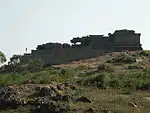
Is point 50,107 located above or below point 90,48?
below

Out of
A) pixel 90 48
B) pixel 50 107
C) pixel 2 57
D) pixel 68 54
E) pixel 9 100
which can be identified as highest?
pixel 90 48

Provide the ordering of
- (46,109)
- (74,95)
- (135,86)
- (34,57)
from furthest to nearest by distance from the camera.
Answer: (34,57)
(135,86)
(74,95)
(46,109)

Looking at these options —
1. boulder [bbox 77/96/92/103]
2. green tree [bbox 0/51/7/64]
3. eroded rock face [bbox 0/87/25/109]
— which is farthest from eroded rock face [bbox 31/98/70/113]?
green tree [bbox 0/51/7/64]

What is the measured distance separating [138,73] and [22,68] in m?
13.8

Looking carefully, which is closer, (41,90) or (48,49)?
(41,90)

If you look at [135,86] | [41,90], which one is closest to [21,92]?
[41,90]

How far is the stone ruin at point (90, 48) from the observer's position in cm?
4006

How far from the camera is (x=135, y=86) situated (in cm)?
2203

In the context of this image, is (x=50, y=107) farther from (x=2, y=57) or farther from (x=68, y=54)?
(x=2, y=57)

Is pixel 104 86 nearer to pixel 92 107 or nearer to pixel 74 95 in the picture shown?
pixel 74 95

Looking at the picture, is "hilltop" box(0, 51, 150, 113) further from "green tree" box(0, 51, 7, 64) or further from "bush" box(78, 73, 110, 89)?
"green tree" box(0, 51, 7, 64)

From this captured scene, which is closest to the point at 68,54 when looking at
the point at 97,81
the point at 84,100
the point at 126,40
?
the point at 126,40

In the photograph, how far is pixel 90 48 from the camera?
131ft

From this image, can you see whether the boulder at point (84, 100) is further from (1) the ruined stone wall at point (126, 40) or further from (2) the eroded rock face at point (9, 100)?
(1) the ruined stone wall at point (126, 40)
